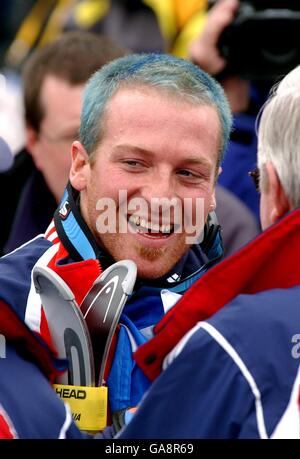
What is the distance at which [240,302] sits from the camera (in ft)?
7.52

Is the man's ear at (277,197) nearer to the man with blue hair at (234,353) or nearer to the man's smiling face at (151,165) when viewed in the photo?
the man with blue hair at (234,353)

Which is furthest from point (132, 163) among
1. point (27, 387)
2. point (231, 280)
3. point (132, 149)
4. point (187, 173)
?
point (27, 387)

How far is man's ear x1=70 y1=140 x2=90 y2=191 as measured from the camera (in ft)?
9.30

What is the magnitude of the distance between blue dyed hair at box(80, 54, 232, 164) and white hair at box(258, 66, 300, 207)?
0.85ft

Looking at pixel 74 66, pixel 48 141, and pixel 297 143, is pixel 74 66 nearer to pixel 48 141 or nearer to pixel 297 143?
pixel 48 141

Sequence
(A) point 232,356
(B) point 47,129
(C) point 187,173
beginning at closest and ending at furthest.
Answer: (A) point 232,356 → (C) point 187,173 → (B) point 47,129

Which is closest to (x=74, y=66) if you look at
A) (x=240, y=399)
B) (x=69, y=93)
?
(x=69, y=93)

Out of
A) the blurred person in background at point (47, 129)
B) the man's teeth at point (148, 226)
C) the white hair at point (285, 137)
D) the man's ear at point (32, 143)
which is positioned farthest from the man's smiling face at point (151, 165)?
the man's ear at point (32, 143)

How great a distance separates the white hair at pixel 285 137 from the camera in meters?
2.45

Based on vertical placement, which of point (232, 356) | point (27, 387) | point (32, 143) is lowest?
point (32, 143)

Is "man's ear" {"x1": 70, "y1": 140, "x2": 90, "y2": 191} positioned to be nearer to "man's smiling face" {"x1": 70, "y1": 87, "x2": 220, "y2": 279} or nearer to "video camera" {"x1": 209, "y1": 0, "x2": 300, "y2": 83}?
"man's smiling face" {"x1": 70, "y1": 87, "x2": 220, "y2": 279}

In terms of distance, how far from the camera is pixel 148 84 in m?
2.75

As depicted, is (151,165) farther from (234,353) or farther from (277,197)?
(234,353)

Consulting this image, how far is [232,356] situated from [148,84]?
32.3 inches
